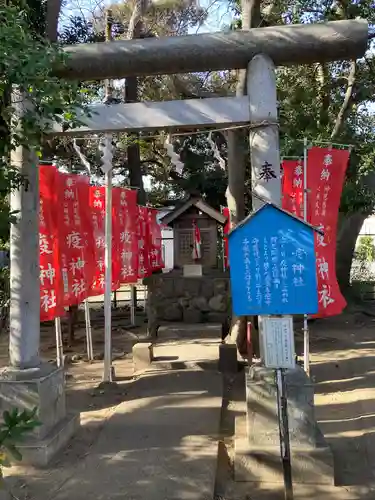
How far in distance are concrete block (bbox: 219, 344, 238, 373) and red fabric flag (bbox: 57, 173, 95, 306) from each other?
2.38m

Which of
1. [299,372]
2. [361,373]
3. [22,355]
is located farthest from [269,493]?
[361,373]

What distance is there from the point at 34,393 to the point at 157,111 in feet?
9.94

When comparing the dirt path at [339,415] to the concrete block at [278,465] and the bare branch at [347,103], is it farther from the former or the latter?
the bare branch at [347,103]

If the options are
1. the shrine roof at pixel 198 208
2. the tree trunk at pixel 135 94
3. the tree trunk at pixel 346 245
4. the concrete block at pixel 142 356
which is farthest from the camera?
the tree trunk at pixel 346 245

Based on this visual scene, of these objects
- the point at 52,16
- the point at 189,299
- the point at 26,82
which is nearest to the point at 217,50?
the point at 26,82

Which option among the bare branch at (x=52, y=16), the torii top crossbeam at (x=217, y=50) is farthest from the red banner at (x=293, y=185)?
the bare branch at (x=52, y=16)

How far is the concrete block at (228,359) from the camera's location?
8.44 m

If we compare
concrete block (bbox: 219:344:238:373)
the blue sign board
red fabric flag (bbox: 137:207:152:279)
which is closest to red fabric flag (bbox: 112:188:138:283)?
red fabric flag (bbox: 137:207:152:279)

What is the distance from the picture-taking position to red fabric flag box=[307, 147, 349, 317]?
708 cm

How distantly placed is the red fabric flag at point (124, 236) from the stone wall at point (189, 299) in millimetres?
1228

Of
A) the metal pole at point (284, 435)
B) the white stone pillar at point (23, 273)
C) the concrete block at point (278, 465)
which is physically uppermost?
the white stone pillar at point (23, 273)

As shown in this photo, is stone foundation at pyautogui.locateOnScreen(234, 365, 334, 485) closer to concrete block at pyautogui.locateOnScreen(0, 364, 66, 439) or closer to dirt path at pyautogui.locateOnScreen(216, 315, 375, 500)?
dirt path at pyautogui.locateOnScreen(216, 315, 375, 500)

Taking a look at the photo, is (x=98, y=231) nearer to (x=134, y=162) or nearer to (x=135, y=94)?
(x=134, y=162)

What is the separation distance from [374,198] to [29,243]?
9.32 metres
